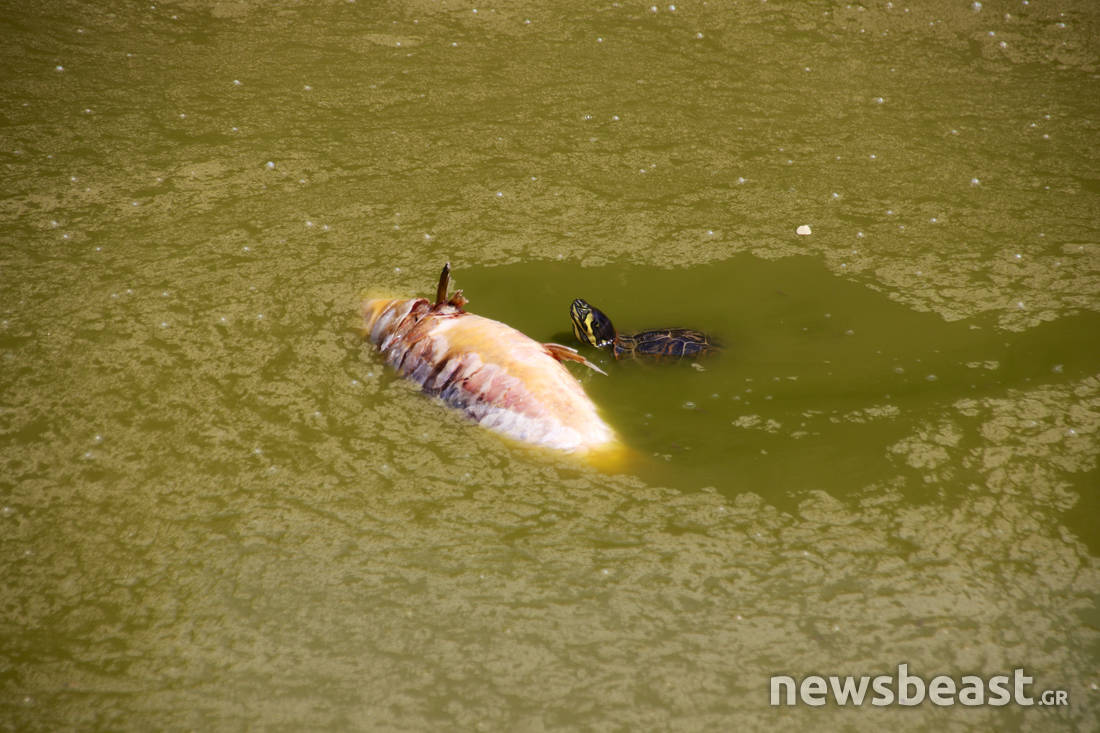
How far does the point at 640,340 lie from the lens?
12.6 ft

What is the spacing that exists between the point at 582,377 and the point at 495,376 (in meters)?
0.51

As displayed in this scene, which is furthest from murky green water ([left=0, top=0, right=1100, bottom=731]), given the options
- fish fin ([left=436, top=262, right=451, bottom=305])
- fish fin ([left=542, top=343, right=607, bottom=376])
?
fish fin ([left=436, top=262, right=451, bottom=305])

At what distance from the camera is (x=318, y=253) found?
4.46 m

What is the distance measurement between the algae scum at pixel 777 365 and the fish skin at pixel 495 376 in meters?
0.23

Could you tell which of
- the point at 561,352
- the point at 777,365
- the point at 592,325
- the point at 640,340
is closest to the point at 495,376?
the point at 561,352

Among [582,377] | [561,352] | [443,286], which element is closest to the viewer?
[561,352]

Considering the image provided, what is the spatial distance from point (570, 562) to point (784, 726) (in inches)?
31.9

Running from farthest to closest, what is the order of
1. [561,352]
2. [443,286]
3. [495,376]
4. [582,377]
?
[582,377]
[443,286]
[561,352]
[495,376]

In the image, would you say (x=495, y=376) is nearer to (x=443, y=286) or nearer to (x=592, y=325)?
(x=443, y=286)

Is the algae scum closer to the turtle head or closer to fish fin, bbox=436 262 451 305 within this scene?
the turtle head

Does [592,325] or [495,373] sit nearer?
[495,373]

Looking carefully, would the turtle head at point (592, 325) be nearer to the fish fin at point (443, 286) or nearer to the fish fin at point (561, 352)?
the fish fin at point (561, 352)

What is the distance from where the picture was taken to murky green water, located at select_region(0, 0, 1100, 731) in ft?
8.70

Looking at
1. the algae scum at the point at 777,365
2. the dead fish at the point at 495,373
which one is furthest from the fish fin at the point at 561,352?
the algae scum at the point at 777,365
